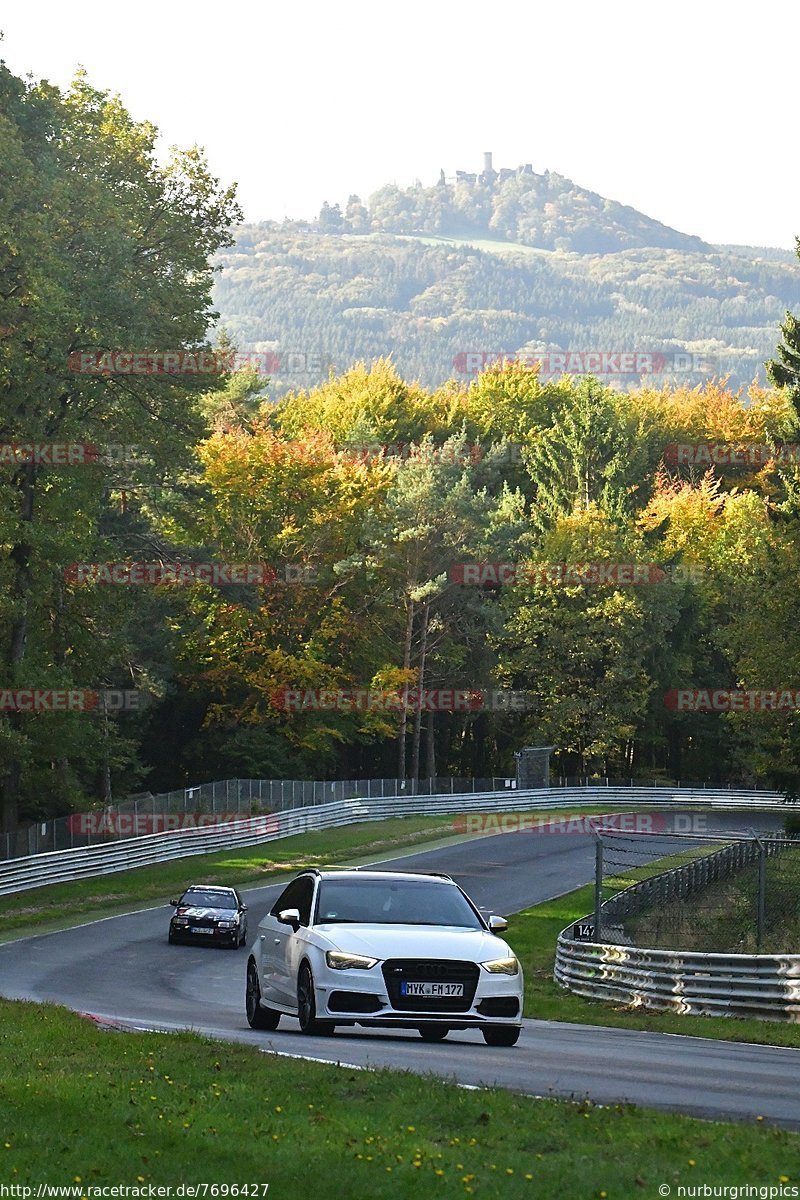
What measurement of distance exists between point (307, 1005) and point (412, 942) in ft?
4.01

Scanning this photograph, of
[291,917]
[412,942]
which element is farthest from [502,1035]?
[291,917]

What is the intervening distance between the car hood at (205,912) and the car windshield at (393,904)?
2001 centimetres

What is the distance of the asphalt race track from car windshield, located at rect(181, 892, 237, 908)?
115 centimetres

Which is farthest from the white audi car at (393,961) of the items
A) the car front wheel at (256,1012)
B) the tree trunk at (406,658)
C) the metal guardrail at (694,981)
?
the tree trunk at (406,658)

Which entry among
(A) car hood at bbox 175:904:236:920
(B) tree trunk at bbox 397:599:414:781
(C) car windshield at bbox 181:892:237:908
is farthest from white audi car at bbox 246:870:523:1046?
(B) tree trunk at bbox 397:599:414:781

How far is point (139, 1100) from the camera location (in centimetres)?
1083

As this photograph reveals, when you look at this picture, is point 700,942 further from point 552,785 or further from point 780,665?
point 552,785

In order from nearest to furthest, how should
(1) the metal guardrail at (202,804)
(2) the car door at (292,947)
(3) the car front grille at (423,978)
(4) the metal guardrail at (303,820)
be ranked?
(3) the car front grille at (423,978) < (2) the car door at (292,947) < (4) the metal guardrail at (303,820) < (1) the metal guardrail at (202,804)

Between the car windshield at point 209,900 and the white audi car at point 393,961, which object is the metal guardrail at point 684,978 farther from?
the car windshield at point 209,900

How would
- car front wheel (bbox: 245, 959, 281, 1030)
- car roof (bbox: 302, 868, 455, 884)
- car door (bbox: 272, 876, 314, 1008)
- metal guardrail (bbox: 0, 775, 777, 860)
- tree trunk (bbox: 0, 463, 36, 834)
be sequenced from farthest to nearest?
metal guardrail (bbox: 0, 775, 777, 860) < tree trunk (bbox: 0, 463, 36, 834) < car front wheel (bbox: 245, 959, 281, 1030) < car roof (bbox: 302, 868, 455, 884) < car door (bbox: 272, 876, 314, 1008)

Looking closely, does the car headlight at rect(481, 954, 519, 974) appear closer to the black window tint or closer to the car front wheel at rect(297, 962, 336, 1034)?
the car front wheel at rect(297, 962, 336, 1034)

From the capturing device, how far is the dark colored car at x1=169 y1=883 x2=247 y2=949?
36125 mm

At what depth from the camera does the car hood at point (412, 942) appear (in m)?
15.7

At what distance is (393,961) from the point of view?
1559cm
